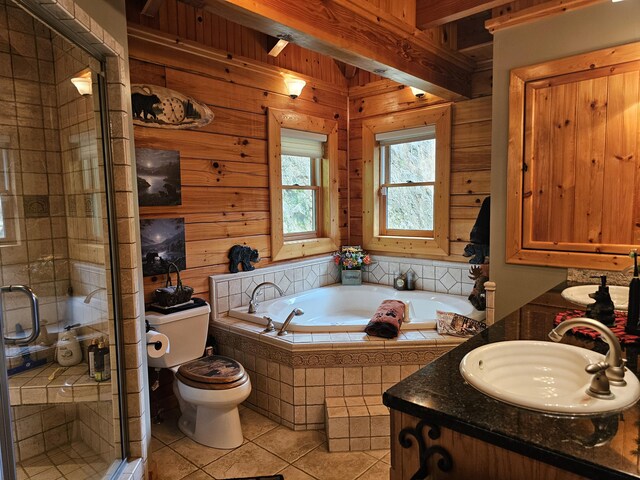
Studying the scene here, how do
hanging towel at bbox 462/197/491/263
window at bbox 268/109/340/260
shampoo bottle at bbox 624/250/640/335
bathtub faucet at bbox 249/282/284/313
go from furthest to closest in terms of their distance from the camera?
window at bbox 268/109/340/260
bathtub faucet at bbox 249/282/284/313
hanging towel at bbox 462/197/491/263
shampoo bottle at bbox 624/250/640/335

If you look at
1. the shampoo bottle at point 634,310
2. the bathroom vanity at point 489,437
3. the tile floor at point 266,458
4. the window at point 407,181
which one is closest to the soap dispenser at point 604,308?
the shampoo bottle at point 634,310

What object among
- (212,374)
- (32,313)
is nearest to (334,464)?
(212,374)

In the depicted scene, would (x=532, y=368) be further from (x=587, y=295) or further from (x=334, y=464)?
(x=334, y=464)

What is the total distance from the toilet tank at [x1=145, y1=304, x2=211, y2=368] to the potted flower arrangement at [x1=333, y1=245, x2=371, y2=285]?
1749mm

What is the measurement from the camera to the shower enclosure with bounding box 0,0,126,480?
1.65m

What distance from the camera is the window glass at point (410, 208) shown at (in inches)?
156

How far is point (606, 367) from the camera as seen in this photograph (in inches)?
39.6

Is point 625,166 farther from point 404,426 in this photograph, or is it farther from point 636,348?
point 404,426

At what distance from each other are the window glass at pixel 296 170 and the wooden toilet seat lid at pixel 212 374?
6.13 feet

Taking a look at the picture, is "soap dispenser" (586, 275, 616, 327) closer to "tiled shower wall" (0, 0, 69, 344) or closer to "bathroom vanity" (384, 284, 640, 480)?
"bathroom vanity" (384, 284, 640, 480)

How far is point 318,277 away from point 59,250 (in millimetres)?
2517

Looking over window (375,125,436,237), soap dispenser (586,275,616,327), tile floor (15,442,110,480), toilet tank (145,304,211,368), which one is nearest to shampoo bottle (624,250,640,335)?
soap dispenser (586,275,616,327)

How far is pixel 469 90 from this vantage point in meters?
3.49

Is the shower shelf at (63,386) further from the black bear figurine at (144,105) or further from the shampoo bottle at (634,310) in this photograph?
the shampoo bottle at (634,310)
